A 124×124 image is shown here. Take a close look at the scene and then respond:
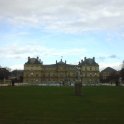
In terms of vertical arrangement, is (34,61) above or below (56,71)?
above

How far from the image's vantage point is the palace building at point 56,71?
164 metres

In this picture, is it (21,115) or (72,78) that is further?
(72,78)

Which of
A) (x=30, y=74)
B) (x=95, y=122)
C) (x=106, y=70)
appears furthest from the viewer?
(x=106, y=70)

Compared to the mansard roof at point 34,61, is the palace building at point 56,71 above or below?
below

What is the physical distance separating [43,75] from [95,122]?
6061 inches

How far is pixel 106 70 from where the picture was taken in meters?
199

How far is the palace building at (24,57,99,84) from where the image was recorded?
→ 163500 mm

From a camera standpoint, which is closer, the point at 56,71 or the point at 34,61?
the point at 56,71

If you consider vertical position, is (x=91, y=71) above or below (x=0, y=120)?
above

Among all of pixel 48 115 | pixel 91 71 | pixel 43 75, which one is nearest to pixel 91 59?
pixel 91 71

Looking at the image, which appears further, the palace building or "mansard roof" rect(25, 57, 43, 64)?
"mansard roof" rect(25, 57, 43, 64)

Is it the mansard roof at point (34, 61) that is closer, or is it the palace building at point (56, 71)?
the palace building at point (56, 71)

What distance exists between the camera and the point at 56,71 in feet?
537

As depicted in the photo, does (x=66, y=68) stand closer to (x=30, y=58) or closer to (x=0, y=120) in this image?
(x=30, y=58)
